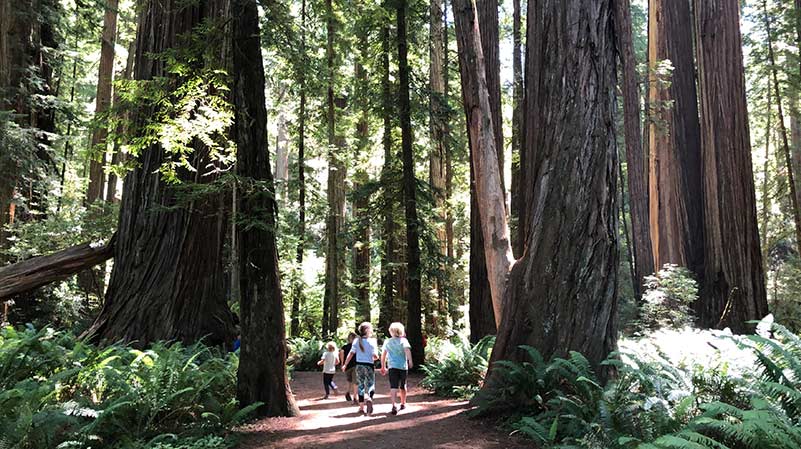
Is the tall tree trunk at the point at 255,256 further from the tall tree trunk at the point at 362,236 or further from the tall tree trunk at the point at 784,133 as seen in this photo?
the tall tree trunk at the point at 784,133

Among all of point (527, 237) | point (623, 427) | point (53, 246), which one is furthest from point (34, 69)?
point (623, 427)

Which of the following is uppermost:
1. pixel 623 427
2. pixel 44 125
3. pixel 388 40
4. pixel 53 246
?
pixel 388 40

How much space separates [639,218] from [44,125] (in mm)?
17063

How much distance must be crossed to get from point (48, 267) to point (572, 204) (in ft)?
28.4

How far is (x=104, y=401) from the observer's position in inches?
205

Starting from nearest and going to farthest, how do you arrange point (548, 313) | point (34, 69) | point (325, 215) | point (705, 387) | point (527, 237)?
point (705, 387)
point (548, 313)
point (527, 237)
point (34, 69)
point (325, 215)

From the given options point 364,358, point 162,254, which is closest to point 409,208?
point 364,358

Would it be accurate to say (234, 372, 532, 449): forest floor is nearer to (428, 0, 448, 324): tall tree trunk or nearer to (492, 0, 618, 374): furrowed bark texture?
(492, 0, 618, 374): furrowed bark texture

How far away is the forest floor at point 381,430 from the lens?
210 inches

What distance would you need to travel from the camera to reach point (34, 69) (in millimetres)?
12570

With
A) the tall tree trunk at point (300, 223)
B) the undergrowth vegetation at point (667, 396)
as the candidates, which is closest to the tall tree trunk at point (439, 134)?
the tall tree trunk at point (300, 223)

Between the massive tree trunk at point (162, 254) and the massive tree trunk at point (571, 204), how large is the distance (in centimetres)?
512

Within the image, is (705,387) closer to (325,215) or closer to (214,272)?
(214,272)

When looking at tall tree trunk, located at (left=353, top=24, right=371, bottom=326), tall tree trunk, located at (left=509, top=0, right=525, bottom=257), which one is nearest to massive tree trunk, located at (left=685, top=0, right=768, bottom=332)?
tall tree trunk, located at (left=509, top=0, right=525, bottom=257)
